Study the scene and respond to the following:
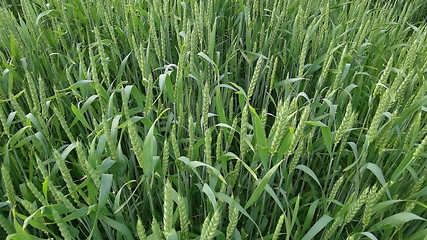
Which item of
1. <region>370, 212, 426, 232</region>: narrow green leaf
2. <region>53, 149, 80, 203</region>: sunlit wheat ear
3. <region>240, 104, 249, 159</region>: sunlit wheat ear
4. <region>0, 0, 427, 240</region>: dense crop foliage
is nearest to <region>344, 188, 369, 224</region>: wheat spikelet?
<region>0, 0, 427, 240</region>: dense crop foliage

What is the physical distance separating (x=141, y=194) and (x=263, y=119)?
0.42 meters

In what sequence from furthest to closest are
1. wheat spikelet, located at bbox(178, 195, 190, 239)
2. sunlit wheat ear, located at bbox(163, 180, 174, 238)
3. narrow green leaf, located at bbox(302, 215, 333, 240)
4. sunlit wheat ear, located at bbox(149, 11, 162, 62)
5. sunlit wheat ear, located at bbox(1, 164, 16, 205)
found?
1. sunlit wheat ear, located at bbox(149, 11, 162, 62)
2. narrow green leaf, located at bbox(302, 215, 333, 240)
3. sunlit wheat ear, located at bbox(1, 164, 16, 205)
4. wheat spikelet, located at bbox(178, 195, 190, 239)
5. sunlit wheat ear, located at bbox(163, 180, 174, 238)

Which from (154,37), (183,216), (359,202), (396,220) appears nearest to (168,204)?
(183,216)

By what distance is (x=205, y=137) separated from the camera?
2.27 feet

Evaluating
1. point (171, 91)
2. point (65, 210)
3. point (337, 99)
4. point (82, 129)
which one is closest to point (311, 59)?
point (337, 99)

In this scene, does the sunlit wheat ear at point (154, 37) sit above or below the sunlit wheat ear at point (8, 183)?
above

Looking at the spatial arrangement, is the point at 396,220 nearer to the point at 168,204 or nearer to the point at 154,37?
the point at 168,204

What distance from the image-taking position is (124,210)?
919mm

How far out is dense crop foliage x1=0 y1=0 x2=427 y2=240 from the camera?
72cm

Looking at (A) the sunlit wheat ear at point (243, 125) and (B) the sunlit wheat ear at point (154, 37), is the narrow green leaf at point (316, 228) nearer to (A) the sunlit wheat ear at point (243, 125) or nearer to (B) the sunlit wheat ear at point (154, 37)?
(A) the sunlit wheat ear at point (243, 125)

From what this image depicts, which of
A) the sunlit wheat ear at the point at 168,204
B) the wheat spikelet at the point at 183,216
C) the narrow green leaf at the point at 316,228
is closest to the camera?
the sunlit wheat ear at the point at 168,204

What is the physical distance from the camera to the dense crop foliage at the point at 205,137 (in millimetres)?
720

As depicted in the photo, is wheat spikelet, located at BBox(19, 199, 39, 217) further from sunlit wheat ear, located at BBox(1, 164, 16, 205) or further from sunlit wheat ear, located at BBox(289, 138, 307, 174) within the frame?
sunlit wheat ear, located at BBox(289, 138, 307, 174)

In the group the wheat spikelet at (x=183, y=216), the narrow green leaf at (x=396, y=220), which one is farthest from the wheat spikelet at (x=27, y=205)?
the narrow green leaf at (x=396, y=220)
